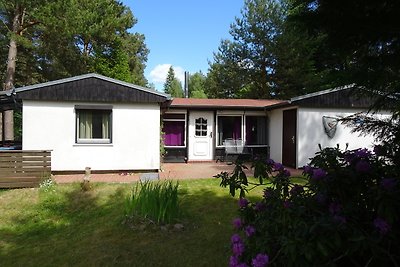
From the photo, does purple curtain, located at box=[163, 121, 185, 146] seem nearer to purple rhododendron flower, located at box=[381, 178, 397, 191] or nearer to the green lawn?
the green lawn

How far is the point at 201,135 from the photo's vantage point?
1499 cm

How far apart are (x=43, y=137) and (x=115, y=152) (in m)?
2.27

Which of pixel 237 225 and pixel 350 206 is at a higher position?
pixel 350 206

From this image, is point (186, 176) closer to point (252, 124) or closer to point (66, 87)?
point (66, 87)

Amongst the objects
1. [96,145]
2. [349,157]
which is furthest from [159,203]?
[96,145]

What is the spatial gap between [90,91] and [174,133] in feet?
16.6

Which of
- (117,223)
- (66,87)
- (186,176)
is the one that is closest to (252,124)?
(186,176)

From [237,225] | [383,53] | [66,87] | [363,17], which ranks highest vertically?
[66,87]

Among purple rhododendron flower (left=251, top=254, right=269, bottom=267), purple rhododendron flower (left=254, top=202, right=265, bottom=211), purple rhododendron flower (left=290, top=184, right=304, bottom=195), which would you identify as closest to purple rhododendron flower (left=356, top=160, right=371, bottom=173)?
purple rhododendron flower (left=290, top=184, right=304, bottom=195)

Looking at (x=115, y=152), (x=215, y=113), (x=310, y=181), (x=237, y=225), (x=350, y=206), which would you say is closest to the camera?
(x=350, y=206)

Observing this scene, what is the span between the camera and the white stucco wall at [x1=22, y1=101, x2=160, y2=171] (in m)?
10.6

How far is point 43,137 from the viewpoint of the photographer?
10680mm

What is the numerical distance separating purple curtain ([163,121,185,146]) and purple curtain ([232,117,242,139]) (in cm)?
232

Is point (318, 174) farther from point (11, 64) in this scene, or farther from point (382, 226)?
point (11, 64)
